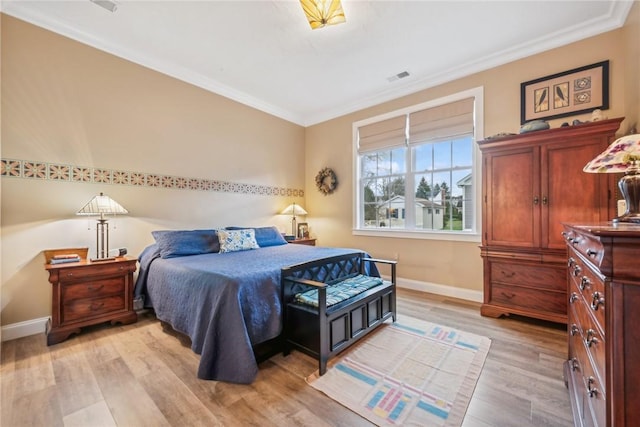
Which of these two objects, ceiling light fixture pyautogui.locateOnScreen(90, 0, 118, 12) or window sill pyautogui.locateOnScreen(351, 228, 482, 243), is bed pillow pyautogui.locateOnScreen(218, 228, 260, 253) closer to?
window sill pyautogui.locateOnScreen(351, 228, 482, 243)

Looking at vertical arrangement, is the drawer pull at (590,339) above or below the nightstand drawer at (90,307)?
above

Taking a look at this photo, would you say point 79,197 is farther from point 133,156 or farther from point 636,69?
point 636,69

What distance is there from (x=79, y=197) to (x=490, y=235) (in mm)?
4262

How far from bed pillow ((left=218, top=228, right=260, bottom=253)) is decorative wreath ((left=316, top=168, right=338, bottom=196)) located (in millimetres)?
1868

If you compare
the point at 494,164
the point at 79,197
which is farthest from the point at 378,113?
the point at 79,197

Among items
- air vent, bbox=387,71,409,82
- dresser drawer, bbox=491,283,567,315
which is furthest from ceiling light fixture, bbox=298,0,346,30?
dresser drawer, bbox=491,283,567,315

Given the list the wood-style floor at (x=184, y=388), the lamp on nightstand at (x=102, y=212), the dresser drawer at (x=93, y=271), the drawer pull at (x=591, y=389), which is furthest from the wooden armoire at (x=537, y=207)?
the lamp on nightstand at (x=102, y=212)

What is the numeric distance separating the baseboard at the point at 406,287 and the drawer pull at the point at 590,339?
7.78 feet

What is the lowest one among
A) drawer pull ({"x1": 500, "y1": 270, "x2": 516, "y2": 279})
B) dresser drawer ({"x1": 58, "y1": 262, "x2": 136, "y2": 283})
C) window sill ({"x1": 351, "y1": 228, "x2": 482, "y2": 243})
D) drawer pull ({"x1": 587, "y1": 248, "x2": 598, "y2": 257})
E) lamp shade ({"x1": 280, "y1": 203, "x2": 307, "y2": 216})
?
drawer pull ({"x1": 500, "y1": 270, "x2": 516, "y2": 279})

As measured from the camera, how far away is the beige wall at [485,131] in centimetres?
256

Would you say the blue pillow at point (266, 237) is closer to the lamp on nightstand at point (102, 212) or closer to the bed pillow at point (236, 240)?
the bed pillow at point (236, 240)

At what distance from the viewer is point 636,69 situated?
7.14 ft

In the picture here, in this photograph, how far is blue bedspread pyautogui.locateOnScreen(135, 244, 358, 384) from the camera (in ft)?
5.71

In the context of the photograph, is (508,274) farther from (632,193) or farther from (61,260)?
(61,260)
